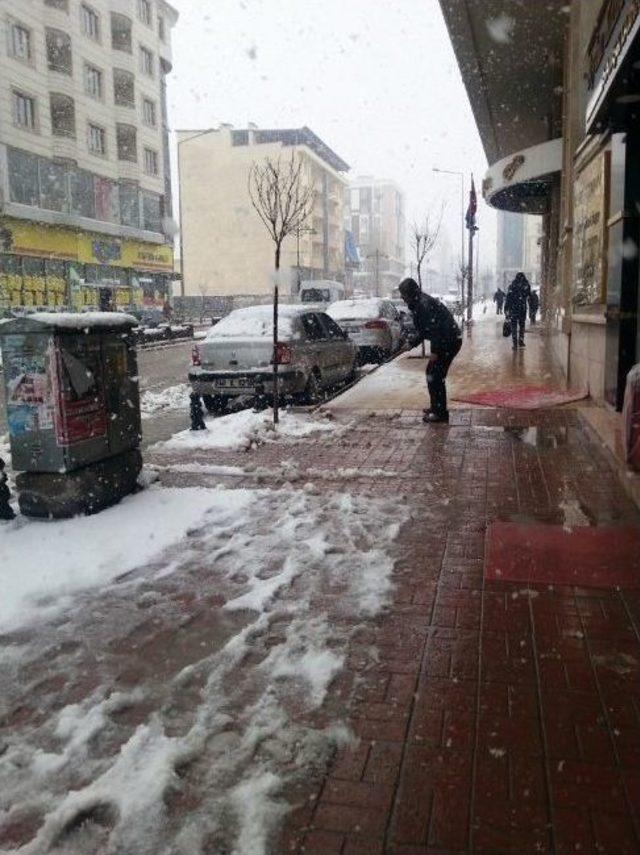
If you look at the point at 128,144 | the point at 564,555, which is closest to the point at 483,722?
the point at 564,555

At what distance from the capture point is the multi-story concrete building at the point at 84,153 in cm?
3097

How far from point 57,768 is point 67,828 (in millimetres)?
321

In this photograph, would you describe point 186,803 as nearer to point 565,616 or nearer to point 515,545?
point 565,616

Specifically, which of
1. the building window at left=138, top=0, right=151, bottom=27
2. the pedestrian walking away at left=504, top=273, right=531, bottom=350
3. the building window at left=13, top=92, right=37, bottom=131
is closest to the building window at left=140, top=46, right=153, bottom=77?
the building window at left=138, top=0, right=151, bottom=27

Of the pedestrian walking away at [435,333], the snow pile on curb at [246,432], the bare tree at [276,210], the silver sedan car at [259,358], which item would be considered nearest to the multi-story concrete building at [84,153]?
the bare tree at [276,210]

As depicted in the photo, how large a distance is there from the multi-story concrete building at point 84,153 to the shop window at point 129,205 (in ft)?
0.19

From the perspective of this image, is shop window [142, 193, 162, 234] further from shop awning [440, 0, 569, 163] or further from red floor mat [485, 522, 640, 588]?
red floor mat [485, 522, 640, 588]

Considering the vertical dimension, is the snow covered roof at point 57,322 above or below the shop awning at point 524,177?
below

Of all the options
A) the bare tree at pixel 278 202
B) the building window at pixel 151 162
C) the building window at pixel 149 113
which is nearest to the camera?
the bare tree at pixel 278 202

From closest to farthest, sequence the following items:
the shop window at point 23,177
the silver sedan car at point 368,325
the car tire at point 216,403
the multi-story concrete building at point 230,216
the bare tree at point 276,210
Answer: the bare tree at point 276,210, the car tire at point 216,403, the silver sedan car at point 368,325, the shop window at point 23,177, the multi-story concrete building at point 230,216

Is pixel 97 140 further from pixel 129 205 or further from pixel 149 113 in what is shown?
pixel 149 113

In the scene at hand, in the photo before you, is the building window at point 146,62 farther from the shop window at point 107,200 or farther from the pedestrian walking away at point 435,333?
the pedestrian walking away at point 435,333

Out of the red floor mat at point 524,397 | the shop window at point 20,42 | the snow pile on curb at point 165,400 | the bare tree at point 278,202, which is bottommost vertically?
the snow pile on curb at point 165,400

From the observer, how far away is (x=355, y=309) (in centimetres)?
1838
